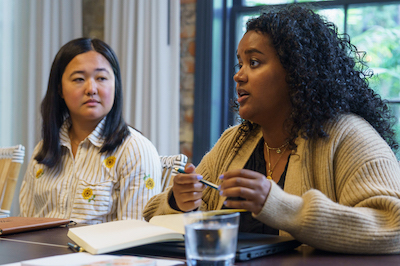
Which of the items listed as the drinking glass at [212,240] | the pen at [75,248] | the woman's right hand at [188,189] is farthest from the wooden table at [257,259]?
the woman's right hand at [188,189]

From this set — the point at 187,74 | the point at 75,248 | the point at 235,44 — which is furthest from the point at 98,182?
the point at 235,44

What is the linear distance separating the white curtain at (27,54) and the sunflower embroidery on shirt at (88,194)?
1437mm

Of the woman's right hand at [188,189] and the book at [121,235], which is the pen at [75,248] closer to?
the book at [121,235]

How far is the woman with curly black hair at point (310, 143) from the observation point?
36.9 inches

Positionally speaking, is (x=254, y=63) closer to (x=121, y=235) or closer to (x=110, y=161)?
(x=121, y=235)

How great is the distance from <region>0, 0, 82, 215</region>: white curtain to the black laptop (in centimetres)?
231

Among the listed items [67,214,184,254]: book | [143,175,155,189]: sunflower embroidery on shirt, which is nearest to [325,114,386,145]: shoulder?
[67,214,184,254]: book

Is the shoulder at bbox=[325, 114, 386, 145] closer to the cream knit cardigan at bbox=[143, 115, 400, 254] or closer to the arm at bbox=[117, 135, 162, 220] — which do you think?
the cream knit cardigan at bbox=[143, 115, 400, 254]

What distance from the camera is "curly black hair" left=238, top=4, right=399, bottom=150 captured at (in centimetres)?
127

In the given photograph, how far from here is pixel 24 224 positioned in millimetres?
1226

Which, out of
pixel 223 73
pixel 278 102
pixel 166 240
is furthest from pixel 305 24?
pixel 223 73

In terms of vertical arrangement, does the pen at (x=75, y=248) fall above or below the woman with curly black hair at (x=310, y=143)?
below

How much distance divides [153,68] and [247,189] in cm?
198

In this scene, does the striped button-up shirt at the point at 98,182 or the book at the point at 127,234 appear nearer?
the book at the point at 127,234
